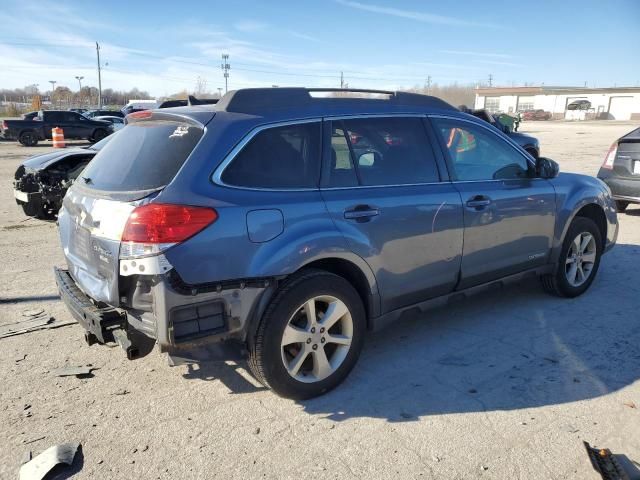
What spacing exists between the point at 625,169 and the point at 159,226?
8597 millimetres

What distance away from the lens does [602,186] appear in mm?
5289

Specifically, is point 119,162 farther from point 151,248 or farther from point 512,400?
point 512,400

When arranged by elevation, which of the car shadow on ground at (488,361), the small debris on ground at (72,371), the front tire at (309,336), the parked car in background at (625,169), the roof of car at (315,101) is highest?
the roof of car at (315,101)

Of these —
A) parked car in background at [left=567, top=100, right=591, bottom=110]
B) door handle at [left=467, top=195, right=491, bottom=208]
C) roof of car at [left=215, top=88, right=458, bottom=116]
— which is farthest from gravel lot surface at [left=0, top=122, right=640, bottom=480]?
parked car in background at [left=567, top=100, right=591, bottom=110]

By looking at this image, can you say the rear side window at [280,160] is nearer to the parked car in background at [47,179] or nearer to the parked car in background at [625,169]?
the parked car in background at [47,179]

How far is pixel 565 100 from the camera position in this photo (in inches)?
3435

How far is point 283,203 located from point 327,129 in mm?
668

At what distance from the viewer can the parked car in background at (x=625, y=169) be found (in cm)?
873

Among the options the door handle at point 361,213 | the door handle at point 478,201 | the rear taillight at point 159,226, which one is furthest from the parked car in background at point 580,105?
the rear taillight at point 159,226

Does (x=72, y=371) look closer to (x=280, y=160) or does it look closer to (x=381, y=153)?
(x=280, y=160)

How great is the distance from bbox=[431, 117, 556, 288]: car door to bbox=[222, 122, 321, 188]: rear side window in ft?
3.89

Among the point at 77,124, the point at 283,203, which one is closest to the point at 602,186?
the point at 283,203

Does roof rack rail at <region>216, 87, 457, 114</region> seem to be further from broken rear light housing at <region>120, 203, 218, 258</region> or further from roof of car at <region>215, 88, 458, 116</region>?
broken rear light housing at <region>120, 203, 218, 258</region>

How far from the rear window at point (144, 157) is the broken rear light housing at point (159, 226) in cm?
20
